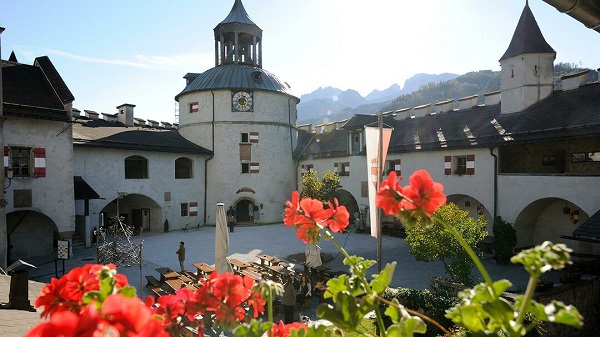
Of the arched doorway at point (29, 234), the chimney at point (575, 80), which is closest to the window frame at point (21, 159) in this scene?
the arched doorway at point (29, 234)

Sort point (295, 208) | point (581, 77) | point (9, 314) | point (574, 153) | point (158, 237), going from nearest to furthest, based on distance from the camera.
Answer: point (295, 208) → point (9, 314) → point (574, 153) → point (581, 77) → point (158, 237)

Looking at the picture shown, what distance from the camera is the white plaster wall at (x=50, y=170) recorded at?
56.9ft

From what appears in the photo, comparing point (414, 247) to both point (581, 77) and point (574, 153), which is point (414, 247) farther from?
point (581, 77)

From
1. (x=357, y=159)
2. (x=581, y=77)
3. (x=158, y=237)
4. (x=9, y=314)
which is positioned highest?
(x=581, y=77)

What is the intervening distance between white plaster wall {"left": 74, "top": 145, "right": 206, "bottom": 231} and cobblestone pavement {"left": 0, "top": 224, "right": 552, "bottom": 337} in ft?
5.74

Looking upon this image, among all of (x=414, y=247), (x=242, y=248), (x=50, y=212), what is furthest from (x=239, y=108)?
(x=414, y=247)

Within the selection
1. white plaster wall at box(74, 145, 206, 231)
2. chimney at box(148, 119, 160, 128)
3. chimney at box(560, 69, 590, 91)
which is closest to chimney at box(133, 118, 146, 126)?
chimney at box(148, 119, 160, 128)

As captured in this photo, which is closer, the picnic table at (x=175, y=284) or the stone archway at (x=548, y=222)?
the picnic table at (x=175, y=284)

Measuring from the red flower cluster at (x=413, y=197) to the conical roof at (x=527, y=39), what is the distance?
72.9 feet

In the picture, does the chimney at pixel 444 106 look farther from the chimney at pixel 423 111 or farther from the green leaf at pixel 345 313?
the green leaf at pixel 345 313

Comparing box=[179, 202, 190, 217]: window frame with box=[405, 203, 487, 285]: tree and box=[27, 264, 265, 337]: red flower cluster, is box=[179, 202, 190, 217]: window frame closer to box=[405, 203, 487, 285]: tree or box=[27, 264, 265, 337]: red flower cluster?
box=[405, 203, 487, 285]: tree

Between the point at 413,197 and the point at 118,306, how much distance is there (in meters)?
1.08

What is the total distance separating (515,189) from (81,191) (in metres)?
22.0

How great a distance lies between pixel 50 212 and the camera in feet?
60.0
